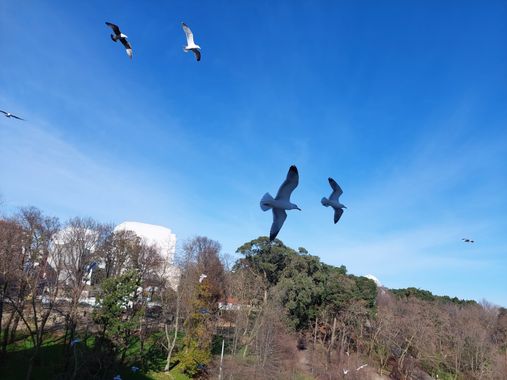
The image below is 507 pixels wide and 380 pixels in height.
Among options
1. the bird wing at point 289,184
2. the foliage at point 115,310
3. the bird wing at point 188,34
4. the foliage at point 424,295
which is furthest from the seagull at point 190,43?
the foliage at point 424,295

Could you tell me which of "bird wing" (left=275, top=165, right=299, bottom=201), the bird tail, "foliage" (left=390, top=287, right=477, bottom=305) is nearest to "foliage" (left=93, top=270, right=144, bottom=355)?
the bird tail

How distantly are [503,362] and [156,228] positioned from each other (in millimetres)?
63769

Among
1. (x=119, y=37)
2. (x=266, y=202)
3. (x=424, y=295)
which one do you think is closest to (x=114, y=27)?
(x=119, y=37)

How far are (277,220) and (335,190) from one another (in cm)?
308

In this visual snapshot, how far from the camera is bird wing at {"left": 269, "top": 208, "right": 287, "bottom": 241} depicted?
9.05 metres

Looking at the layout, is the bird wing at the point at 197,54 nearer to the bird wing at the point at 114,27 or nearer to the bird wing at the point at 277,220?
the bird wing at the point at 114,27

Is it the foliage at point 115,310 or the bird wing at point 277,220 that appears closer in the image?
the bird wing at point 277,220

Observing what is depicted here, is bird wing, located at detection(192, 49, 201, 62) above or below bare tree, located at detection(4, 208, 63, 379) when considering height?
above

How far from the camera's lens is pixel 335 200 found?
11.6 meters

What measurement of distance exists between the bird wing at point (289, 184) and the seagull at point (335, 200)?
215cm

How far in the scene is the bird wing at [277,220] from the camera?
9047 millimetres

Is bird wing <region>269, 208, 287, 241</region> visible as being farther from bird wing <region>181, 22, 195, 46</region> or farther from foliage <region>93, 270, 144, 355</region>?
foliage <region>93, 270, 144, 355</region>

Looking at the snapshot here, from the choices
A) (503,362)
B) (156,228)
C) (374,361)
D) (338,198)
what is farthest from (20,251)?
(156,228)

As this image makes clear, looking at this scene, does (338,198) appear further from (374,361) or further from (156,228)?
(156,228)
